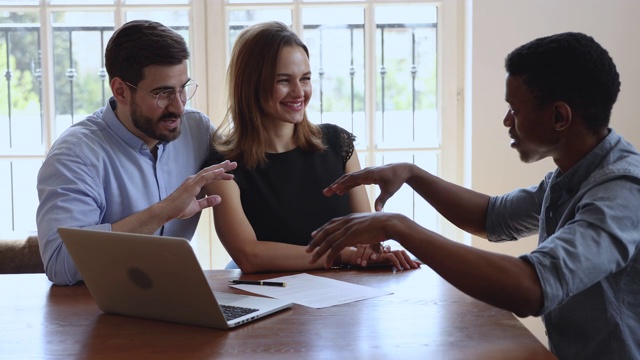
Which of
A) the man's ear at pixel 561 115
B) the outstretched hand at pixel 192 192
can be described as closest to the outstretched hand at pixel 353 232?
the man's ear at pixel 561 115

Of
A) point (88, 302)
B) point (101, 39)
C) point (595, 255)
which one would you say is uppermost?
point (101, 39)

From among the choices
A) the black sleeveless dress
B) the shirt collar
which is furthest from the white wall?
the shirt collar

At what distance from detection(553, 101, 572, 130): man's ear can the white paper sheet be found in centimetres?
56

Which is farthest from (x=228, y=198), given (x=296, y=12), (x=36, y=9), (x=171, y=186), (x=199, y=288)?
(x=36, y=9)

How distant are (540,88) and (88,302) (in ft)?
3.73

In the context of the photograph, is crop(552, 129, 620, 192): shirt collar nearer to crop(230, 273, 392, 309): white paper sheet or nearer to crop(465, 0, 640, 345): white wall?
crop(230, 273, 392, 309): white paper sheet

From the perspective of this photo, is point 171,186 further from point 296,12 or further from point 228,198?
point 296,12

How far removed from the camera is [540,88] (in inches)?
66.7

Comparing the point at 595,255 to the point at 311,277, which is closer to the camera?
the point at 595,255

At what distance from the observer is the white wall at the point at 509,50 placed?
11.5ft

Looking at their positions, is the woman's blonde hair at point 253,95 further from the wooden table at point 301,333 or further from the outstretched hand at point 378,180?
the wooden table at point 301,333

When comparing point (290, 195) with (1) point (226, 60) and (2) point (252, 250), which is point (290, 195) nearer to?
(2) point (252, 250)

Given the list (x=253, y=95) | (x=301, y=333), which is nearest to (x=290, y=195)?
(x=253, y=95)

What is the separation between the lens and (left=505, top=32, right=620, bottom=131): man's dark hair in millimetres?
1641
